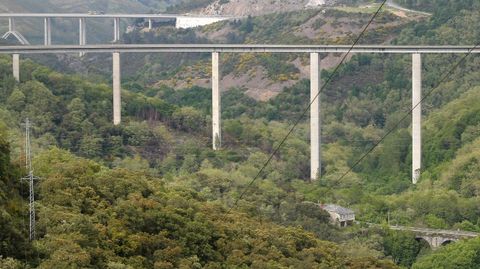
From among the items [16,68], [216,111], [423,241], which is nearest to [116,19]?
[16,68]

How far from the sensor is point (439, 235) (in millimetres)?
47062

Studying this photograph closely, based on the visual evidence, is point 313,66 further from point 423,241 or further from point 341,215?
point 423,241

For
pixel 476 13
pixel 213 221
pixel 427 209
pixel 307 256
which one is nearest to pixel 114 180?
pixel 213 221

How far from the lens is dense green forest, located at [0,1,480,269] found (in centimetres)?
2909

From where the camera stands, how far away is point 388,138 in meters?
62.2

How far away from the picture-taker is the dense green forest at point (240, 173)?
95.5 ft

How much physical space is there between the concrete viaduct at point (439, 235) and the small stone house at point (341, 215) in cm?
202

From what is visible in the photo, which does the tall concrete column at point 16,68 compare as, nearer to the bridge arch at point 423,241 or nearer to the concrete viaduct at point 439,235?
the concrete viaduct at point 439,235

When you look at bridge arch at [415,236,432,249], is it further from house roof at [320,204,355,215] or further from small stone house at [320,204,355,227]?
house roof at [320,204,355,215]

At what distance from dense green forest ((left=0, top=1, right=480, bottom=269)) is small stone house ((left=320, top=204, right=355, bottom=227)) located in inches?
33.1

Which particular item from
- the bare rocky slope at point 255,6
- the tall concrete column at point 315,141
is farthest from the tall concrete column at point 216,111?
the bare rocky slope at point 255,6

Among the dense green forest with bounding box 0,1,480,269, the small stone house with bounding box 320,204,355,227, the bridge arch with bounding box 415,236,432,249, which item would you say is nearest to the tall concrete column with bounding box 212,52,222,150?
the dense green forest with bounding box 0,1,480,269

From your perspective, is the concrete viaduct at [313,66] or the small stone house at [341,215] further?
the concrete viaduct at [313,66]

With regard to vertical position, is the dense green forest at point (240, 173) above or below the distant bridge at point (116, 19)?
below
